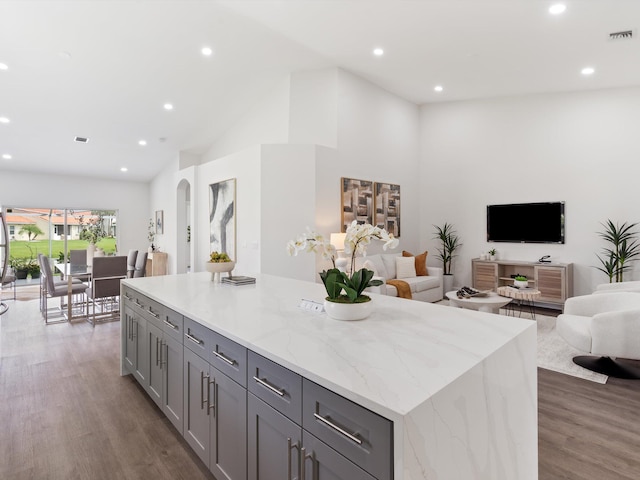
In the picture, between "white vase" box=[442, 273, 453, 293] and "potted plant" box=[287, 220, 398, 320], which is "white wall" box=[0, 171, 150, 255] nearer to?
"white vase" box=[442, 273, 453, 293]

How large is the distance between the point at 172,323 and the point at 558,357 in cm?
380

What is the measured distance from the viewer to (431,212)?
24.6 feet

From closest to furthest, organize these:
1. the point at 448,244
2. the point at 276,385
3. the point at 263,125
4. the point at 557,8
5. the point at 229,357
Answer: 1. the point at 276,385
2. the point at 229,357
3. the point at 557,8
4. the point at 263,125
5. the point at 448,244

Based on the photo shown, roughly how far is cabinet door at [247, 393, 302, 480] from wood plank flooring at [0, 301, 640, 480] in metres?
0.74

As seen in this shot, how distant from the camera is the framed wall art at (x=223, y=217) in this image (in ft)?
20.5

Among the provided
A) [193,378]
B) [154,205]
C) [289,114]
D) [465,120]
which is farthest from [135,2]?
[154,205]

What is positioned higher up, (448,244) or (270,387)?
(448,244)

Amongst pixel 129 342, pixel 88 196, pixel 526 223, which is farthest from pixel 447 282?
pixel 88 196

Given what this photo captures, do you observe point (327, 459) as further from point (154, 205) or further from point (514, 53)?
point (154, 205)

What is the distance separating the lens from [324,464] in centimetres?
116

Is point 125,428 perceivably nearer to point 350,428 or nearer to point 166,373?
point 166,373

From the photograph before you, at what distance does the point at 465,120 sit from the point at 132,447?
7.21m

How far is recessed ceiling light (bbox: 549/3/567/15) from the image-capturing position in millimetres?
3633

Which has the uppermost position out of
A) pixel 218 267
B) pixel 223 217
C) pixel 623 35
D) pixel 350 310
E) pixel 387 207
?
pixel 623 35
